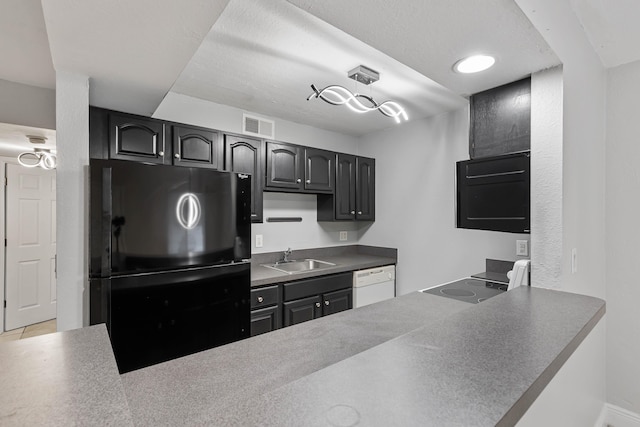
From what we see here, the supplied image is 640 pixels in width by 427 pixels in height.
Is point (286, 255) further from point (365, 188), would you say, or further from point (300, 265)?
point (365, 188)

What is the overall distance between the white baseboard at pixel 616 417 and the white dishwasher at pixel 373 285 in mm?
1825

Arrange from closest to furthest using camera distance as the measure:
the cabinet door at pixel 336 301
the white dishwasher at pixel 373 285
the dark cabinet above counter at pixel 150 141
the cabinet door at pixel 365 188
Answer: the dark cabinet above counter at pixel 150 141, the cabinet door at pixel 336 301, the white dishwasher at pixel 373 285, the cabinet door at pixel 365 188

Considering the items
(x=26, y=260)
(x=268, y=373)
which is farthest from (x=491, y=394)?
(x=26, y=260)

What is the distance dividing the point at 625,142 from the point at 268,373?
8.70ft

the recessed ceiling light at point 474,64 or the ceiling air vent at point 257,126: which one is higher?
the ceiling air vent at point 257,126

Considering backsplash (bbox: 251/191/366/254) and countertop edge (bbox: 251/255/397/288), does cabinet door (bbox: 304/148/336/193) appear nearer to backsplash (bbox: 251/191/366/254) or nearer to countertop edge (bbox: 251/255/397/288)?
backsplash (bbox: 251/191/366/254)

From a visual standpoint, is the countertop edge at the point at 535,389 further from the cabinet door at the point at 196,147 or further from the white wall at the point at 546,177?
the cabinet door at the point at 196,147

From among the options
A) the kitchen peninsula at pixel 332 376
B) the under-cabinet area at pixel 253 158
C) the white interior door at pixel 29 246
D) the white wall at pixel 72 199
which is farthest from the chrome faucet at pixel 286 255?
the white interior door at pixel 29 246

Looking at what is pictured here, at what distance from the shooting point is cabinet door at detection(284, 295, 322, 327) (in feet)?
8.55

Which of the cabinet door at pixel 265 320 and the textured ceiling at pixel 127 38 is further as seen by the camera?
the cabinet door at pixel 265 320

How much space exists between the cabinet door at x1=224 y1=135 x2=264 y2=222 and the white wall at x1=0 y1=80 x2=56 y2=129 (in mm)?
1328

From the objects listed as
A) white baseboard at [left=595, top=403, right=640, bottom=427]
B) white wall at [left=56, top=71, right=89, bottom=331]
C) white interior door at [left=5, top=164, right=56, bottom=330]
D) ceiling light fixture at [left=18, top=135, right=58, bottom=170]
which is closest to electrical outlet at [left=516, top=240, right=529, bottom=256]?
white baseboard at [left=595, top=403, right=640, bottom=427]

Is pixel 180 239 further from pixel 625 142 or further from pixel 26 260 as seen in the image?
pixel 26 260

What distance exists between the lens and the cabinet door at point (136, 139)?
2.07 meters
